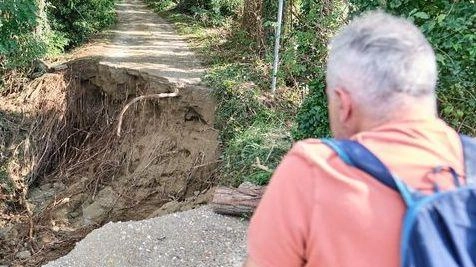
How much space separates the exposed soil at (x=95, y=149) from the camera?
970 cm

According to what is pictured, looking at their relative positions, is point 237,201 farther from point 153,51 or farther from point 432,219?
point 153,51

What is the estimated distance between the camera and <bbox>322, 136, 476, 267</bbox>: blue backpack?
1.36m

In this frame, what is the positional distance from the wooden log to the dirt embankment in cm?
237

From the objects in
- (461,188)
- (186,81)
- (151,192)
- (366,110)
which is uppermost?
(366,110)

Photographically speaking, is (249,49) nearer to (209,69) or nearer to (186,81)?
(209,69)

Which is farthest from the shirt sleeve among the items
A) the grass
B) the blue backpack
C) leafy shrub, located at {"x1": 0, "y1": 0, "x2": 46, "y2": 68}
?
leafy shrub, located at {"x1": 0, "y1": 0, "x2": 46, "y2": 68}

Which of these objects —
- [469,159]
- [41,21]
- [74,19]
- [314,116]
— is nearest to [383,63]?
[469,159]

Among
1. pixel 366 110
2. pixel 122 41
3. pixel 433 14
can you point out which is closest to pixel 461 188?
pixel 366 110

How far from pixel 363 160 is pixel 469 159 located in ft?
1.19

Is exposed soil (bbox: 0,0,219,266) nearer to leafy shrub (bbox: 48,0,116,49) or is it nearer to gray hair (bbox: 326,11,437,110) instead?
leafy shrub (bbox: 48,0,116,49)

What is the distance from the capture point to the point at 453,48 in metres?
5.27

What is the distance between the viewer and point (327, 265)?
1437 mm

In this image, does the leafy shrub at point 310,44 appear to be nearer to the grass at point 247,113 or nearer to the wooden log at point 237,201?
the grass at point 247,113

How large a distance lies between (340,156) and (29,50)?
11.6 metres
